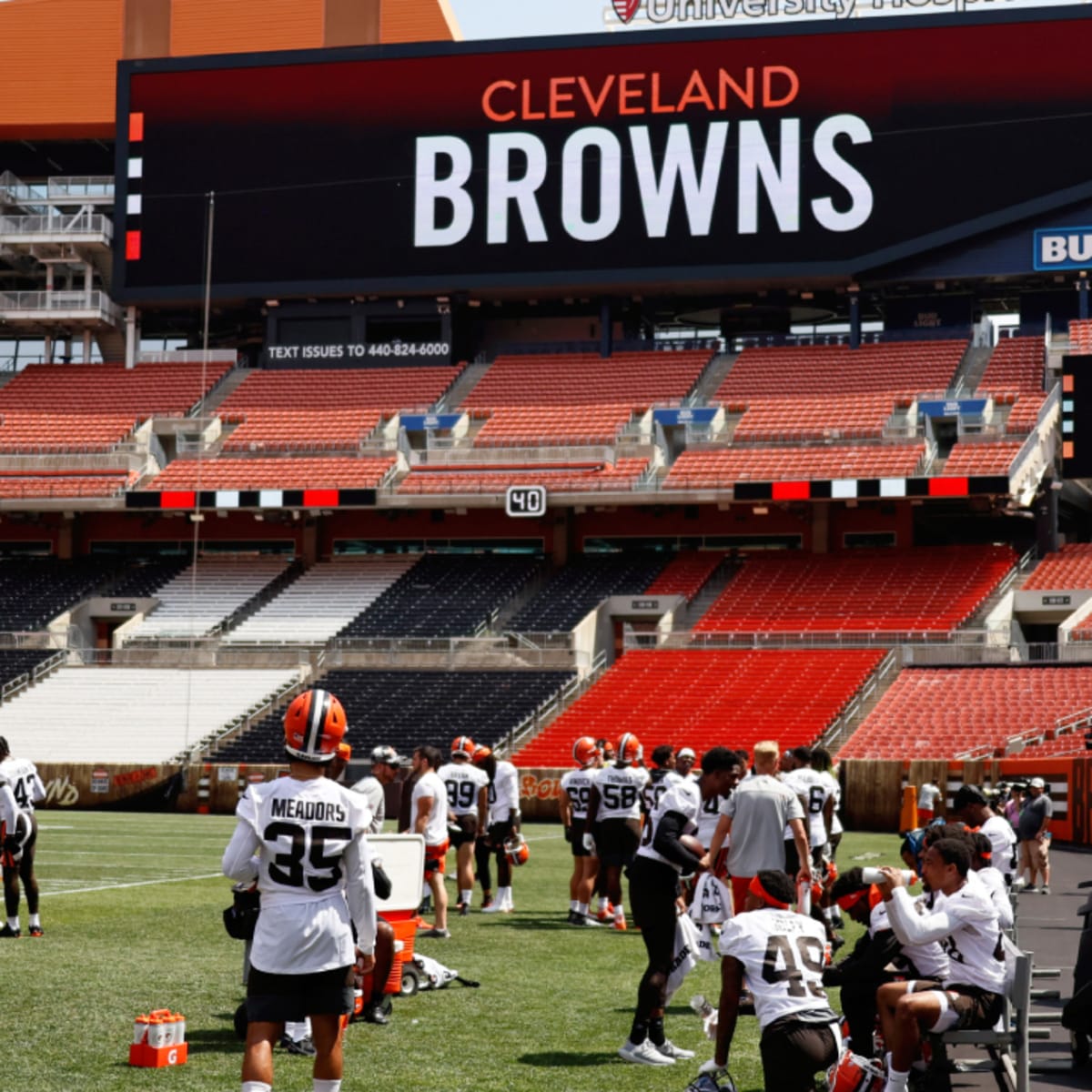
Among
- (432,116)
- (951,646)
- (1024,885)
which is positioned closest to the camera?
(1024,885)

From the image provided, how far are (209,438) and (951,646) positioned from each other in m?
22.6

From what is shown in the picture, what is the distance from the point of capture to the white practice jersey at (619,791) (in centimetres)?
1631

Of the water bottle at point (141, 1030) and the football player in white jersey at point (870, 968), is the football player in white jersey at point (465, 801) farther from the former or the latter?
the football player in white jersey at point (870, 968)

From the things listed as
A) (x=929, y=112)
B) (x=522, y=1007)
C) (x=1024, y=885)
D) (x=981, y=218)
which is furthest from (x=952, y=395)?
(x=522, y=1007)

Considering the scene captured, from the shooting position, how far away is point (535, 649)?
44.2 m

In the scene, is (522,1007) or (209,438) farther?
(209,438)

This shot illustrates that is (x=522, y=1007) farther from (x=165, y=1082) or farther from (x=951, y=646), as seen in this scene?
(x=951, y=646)

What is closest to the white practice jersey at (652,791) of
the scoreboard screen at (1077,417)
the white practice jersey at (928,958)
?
the white practice jersey at (928,958)

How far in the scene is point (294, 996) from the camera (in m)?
7.65

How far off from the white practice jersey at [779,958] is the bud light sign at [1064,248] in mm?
41301

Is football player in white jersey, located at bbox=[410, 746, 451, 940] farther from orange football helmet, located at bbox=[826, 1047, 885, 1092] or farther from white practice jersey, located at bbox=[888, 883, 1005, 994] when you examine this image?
orange football helmet, located at bbox=[826, 1047, 885, 1092]

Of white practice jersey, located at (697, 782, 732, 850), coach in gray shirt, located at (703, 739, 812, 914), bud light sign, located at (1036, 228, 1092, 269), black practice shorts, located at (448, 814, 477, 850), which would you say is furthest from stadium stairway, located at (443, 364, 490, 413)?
coach in gray shirt, located at (703, 739, 812, 914)

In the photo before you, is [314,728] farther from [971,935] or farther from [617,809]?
[617,809]

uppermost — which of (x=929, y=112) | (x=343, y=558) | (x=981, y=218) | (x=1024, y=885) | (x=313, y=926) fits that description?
(x=929, y=112)
